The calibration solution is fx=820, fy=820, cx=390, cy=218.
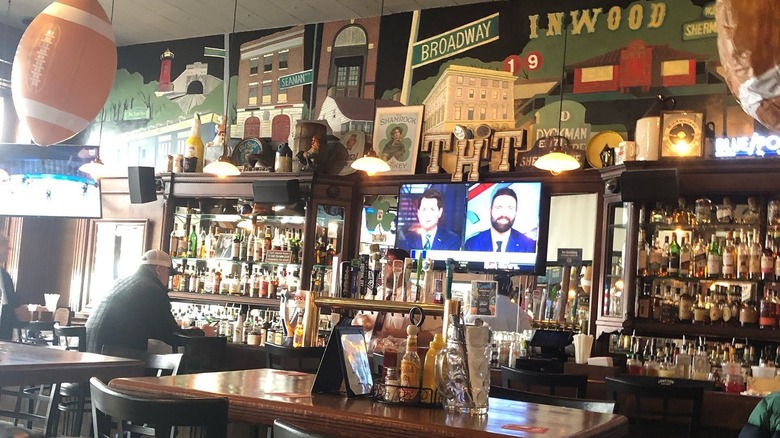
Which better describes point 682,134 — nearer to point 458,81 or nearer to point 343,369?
point 458,81

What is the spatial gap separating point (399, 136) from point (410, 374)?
5511 mm

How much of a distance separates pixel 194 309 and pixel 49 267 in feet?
8.13

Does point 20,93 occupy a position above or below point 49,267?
above

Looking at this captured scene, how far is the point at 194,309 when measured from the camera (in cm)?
870

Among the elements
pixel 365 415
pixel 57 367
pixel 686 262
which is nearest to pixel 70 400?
pixel 57 367

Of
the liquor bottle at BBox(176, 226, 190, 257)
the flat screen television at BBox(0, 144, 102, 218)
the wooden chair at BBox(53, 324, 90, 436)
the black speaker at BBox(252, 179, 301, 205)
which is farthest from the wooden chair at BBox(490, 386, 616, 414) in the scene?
the flat screen television at BBox(0, 144, 102, 218)

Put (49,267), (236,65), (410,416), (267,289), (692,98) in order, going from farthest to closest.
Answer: (49,267)
(236,65)
(267,289)
(692,98)
(410,416)

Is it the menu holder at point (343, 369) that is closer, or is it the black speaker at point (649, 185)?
the menu holder at point (343, 369)

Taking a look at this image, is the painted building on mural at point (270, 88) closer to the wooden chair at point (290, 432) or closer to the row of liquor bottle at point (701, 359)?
the row of liquor bottle at point (701, 359)

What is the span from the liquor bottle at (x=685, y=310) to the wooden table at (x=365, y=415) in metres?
3.87

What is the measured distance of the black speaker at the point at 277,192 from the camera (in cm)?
786

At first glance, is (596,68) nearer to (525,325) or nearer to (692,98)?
(692,98)

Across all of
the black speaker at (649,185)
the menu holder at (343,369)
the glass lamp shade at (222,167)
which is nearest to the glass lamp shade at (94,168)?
the glass lamp shade at (222,167)

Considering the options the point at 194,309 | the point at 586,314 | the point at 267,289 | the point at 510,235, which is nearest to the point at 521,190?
the point at 510,235
